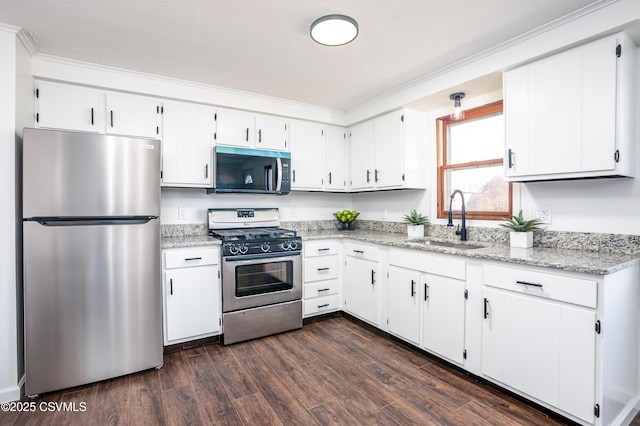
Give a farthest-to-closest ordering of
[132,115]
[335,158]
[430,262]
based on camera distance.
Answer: [335,158] < [132,115] < [430,262]

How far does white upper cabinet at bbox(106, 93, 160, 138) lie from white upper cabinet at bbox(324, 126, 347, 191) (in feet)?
6.08

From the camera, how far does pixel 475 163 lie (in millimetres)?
2941

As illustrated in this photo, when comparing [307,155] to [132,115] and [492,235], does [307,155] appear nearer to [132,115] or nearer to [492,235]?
[132,115]

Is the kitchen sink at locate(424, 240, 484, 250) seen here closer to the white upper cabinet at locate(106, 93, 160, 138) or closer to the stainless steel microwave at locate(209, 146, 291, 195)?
the stainless steel microwave at locate(209, 146, 291, 195)

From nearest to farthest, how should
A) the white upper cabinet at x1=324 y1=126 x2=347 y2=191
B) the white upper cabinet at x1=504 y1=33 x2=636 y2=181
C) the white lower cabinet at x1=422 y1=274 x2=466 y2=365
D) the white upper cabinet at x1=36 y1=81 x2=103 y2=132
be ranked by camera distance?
the white upper cabinet at x1=504 y1=33 x2=636 y2=181 < the white lower cabinet at x1=422 y1=274 x2=466 y2=365 < the white upper cabinet at x1=36 y1=81 x2=103 y2=132 < the white upper cabinet at x1=324 y1=126 x2=347 y2=191

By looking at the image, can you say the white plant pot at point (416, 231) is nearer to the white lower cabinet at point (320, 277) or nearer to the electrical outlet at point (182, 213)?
the white lower cabinet at point (320, 277)

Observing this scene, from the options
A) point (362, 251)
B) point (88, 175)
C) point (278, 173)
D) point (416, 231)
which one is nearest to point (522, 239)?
point (416, 231)

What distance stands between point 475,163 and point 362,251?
52.7 inches

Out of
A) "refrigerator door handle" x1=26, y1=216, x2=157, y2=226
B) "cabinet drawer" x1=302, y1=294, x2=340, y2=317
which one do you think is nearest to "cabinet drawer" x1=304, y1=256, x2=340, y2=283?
"cabinet drawer" x1=302, y1=294, x2=340, y2=317

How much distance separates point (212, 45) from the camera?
2316 millimetres

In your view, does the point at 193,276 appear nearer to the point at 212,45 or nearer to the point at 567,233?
the point at 212,45

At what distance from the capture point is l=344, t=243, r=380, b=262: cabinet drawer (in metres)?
3.09

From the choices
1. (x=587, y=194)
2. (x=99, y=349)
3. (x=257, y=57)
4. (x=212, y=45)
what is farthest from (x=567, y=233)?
(x=99, y=349)

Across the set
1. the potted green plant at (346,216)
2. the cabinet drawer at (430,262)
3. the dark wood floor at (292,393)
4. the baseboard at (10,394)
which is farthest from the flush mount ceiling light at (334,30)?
the baseboard at (10,394)
